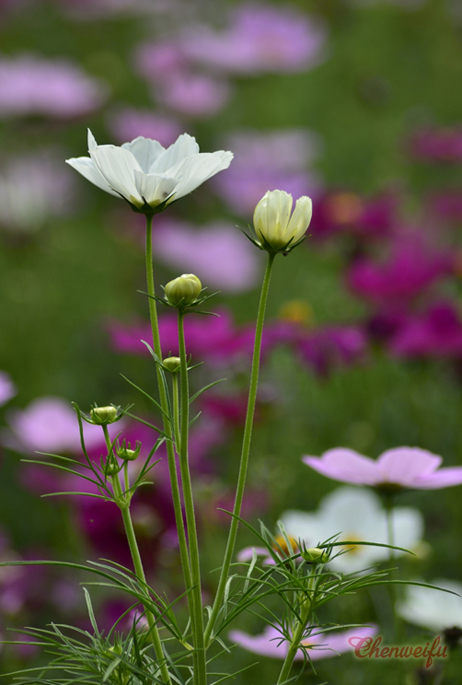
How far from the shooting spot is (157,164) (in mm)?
384

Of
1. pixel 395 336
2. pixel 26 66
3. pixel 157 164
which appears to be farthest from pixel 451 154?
pixel 157 164

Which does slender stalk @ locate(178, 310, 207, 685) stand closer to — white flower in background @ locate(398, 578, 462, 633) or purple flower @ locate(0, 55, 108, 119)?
white flower in background @ locate(398, 578, 462, 633)

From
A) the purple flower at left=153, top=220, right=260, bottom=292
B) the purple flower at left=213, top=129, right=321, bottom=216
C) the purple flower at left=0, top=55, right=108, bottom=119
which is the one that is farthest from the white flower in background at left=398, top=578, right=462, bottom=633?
the purple flower at left=0, top=55, right=108, bottom=119

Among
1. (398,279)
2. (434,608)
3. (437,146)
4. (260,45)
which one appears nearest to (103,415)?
(434,608)

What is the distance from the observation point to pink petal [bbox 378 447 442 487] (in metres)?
0.45

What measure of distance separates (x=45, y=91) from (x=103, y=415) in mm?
1621

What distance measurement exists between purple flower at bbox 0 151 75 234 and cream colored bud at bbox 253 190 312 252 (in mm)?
1535

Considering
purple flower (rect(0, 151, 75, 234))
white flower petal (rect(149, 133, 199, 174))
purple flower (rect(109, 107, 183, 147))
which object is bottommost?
white flower petal (rect(149, 133, 199, 174))

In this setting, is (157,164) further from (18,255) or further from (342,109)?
(342,109)

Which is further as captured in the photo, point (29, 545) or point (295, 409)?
point (295, 409)

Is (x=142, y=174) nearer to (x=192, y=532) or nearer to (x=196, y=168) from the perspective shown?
(x=196, y=168)

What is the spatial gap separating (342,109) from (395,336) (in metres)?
1.93

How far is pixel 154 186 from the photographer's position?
0.34 m

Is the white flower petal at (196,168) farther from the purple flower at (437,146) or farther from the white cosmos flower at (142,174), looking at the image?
the purple flower at (437,146)
